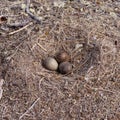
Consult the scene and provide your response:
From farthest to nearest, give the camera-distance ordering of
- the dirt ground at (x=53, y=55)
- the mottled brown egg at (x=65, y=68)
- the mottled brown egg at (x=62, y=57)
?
the mottled brown egg at (x=62, y=57)
the mottled brown egg at (x=65, y=68)
the dirt ground at (x=53, y=55)

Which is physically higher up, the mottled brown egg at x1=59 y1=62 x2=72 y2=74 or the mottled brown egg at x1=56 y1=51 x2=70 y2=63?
the mottled brown egg at x1=56 y1=51 x2=70 y2=63

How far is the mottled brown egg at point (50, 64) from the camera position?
395 centimetres

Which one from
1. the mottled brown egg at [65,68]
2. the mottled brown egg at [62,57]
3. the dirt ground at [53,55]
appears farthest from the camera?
the mottled brown egg at [62,57]

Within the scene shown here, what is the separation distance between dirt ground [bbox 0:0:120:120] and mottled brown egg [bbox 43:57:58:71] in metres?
0.04

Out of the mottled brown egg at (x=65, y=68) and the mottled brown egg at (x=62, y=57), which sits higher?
the mottled brown egg at (x=62, y=57)

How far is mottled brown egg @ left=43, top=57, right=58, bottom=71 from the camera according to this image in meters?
3.95

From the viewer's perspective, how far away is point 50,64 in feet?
13.0

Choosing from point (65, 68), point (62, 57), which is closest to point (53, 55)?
point (62, 57)

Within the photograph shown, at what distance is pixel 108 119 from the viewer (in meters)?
3.64

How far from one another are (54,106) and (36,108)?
15 centimetres

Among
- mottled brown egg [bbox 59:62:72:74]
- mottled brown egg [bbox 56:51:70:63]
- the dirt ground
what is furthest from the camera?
mottled brown egg [bbox 56:51:70:63]

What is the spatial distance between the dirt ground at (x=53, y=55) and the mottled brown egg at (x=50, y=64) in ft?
0.14

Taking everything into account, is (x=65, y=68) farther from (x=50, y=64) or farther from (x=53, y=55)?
(x=53, y=55)

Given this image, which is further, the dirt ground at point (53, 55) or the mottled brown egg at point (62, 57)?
the mottled brown egg at point (62, 57)
